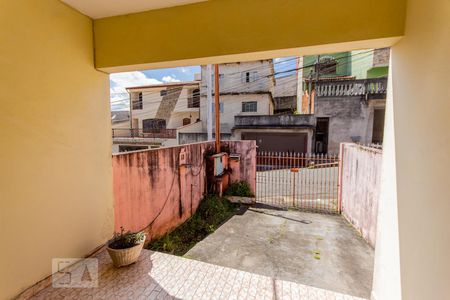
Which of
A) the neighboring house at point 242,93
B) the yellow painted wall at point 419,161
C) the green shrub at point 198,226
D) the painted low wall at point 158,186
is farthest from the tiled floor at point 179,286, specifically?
the neighboring house at point 242,93

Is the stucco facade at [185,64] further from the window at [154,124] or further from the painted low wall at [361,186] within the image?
the window at [154,124]

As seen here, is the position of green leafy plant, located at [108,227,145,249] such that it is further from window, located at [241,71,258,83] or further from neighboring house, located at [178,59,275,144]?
window, located at [241,71,258,83]

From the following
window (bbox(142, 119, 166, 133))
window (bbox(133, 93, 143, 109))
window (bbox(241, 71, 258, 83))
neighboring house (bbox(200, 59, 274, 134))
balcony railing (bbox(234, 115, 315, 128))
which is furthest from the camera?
window (bbox(133, 93, 143, 109))

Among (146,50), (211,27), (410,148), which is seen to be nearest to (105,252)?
(146,50)

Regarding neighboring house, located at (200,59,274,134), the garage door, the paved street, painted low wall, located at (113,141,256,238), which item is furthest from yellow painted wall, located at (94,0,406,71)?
neighboring house, located at (200,59,274,134)

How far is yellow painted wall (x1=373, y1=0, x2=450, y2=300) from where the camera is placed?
110cm

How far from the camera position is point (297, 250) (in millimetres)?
4215

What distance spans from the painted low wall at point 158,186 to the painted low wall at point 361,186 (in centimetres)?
274

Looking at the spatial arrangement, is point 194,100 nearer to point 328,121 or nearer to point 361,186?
point 328,121

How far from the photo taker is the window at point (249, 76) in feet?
50.8

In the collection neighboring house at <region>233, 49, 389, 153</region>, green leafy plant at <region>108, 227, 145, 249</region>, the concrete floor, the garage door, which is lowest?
the concrete floor

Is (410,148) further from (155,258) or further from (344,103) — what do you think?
(344,103)

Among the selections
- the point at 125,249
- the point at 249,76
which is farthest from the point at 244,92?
the point at 125,249

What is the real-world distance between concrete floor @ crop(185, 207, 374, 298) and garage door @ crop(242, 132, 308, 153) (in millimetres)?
6402
